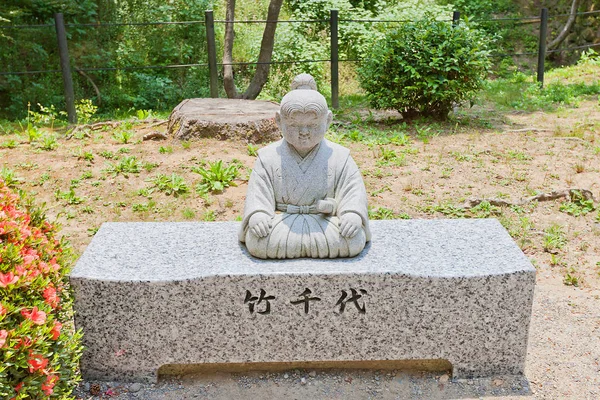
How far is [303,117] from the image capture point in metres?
3.51

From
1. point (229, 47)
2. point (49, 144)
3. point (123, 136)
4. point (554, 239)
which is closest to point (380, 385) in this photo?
point (554, 239)

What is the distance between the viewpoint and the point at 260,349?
351 cm

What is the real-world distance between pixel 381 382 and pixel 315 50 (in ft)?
30.3

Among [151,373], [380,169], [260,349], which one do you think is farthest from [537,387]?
[380,169]

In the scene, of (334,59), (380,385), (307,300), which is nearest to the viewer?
(307,300)

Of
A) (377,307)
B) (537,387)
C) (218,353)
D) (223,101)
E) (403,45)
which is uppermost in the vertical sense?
(403,45)

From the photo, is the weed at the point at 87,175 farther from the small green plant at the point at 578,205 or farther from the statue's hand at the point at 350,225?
the small green plant at the point at 578,205

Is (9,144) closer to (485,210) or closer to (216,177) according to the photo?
(216,177)

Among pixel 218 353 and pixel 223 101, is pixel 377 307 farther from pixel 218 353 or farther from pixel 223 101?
pixel 223 101

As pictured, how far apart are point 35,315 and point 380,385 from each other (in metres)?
1.84

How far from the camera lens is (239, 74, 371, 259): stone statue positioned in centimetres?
351

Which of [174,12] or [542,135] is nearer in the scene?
[542,135]

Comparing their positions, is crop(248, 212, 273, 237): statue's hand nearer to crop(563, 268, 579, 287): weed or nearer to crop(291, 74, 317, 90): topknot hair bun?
crop(291, 74, 317, 90): topknot hair bun

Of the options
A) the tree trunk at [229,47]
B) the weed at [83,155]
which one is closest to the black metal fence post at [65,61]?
the tree trunk at [229,47]
